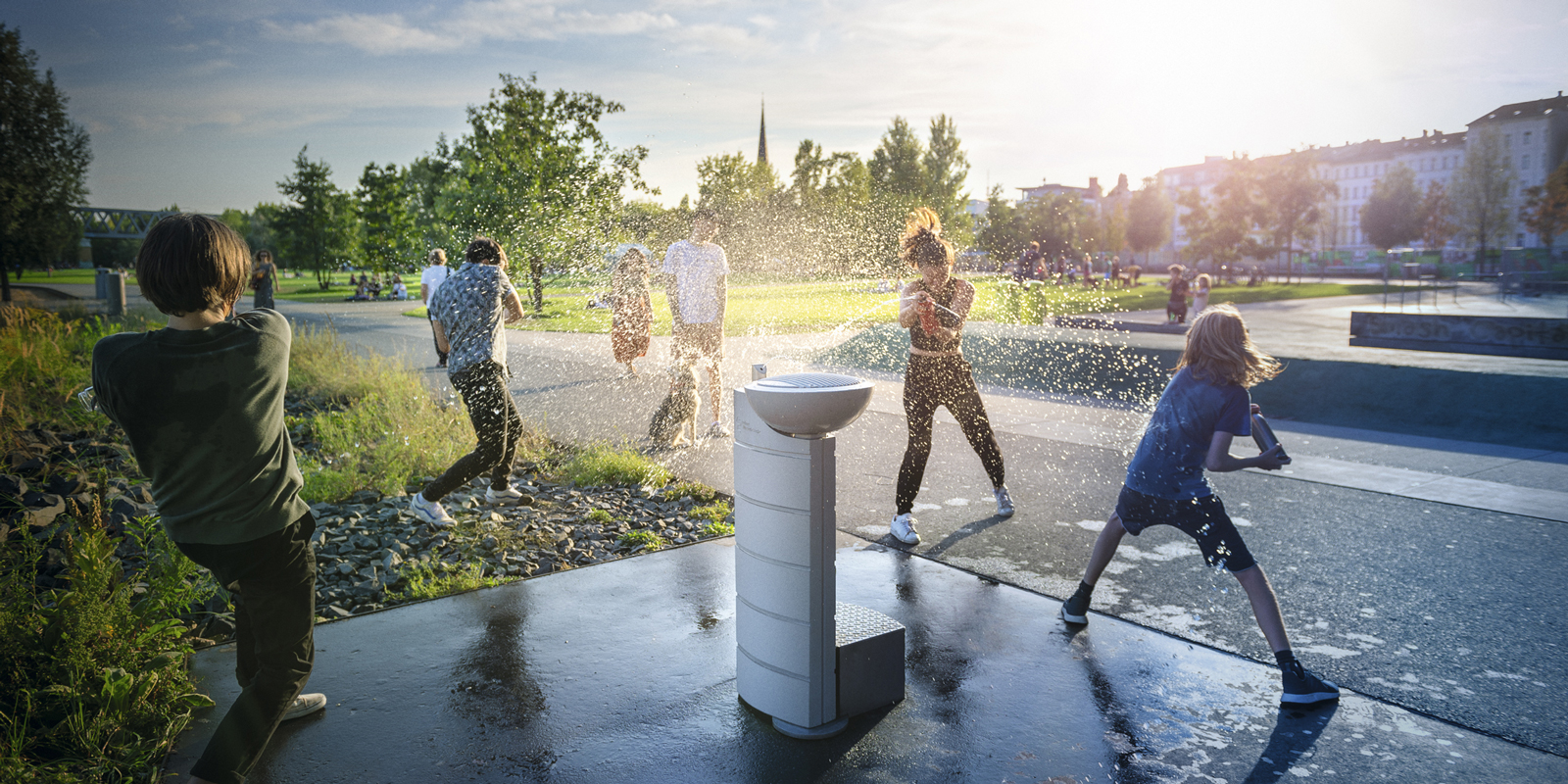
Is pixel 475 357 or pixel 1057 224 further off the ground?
pixel 1057 224

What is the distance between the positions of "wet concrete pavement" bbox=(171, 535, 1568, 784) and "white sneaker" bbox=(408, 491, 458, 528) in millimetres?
1215

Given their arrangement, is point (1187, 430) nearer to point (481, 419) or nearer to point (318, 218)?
point (481, 419)

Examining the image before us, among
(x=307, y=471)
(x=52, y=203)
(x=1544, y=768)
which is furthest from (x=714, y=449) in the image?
(x=52, y=203)

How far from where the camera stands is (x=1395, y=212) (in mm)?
72125

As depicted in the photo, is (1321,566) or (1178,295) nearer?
(1321,566)

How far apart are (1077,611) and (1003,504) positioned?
6.07 feet

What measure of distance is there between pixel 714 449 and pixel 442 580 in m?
3.69

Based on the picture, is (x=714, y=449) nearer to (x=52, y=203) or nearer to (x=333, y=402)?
(x=333, y=402)

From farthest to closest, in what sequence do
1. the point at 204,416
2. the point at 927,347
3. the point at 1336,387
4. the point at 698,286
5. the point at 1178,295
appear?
the point at 1178,295, the point at 1336,387, the point at 698,286, the point at 927,347, the point at 204,416

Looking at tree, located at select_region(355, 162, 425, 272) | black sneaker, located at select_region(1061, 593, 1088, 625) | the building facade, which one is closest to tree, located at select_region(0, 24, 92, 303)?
tree, located at select_region(355, 162, 425, 272)

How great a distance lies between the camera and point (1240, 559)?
3.26m

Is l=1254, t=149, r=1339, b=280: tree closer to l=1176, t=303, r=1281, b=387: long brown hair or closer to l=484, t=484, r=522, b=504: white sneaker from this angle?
l=484, t=484, r=522, b=504: white sneaker

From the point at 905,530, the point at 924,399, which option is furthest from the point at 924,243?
the point at 905,530

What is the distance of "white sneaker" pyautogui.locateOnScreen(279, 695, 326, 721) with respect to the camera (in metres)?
3.12
